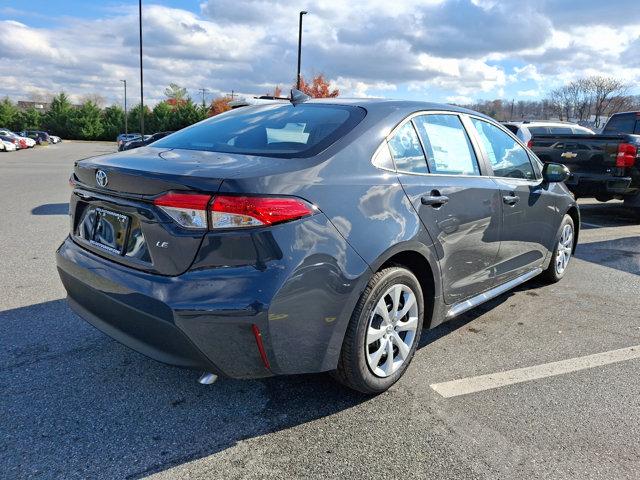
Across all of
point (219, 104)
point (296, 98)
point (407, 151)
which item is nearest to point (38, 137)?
point (219, 104)

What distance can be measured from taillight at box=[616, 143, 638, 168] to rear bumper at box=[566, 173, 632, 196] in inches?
9.4

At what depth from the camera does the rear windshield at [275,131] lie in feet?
9.09

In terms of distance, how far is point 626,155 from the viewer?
327 inches

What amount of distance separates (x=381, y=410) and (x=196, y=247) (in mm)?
1340

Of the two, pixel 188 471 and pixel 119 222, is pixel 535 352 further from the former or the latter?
pixel 119 222

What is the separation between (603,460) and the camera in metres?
2.43

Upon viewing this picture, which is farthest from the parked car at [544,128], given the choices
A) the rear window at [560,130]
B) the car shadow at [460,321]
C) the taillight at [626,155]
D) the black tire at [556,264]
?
the car shadow at [460,321]

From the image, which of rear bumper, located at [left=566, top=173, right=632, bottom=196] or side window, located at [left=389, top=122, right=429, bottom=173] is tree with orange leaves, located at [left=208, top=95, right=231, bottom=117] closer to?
rear bumper, located at [left=566, top=173, right=632, bottom=196]

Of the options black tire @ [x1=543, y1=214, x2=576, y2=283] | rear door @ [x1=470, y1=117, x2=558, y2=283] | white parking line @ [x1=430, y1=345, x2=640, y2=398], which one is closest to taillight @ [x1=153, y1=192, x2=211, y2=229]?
white parking line @ [x1=430, y1=345, x2=640, y2=398]

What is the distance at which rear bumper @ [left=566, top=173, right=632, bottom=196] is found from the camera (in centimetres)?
834

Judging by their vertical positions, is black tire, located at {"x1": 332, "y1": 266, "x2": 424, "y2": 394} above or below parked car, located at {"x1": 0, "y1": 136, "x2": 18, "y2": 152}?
above

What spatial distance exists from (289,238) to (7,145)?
144 feet

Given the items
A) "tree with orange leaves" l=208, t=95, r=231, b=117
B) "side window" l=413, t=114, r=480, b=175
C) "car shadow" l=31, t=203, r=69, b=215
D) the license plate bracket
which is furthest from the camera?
"tree with orange leaves" l=208, t=95, r=231, b=117

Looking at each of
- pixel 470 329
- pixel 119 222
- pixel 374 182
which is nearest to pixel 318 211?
Result: pixel 374 182
